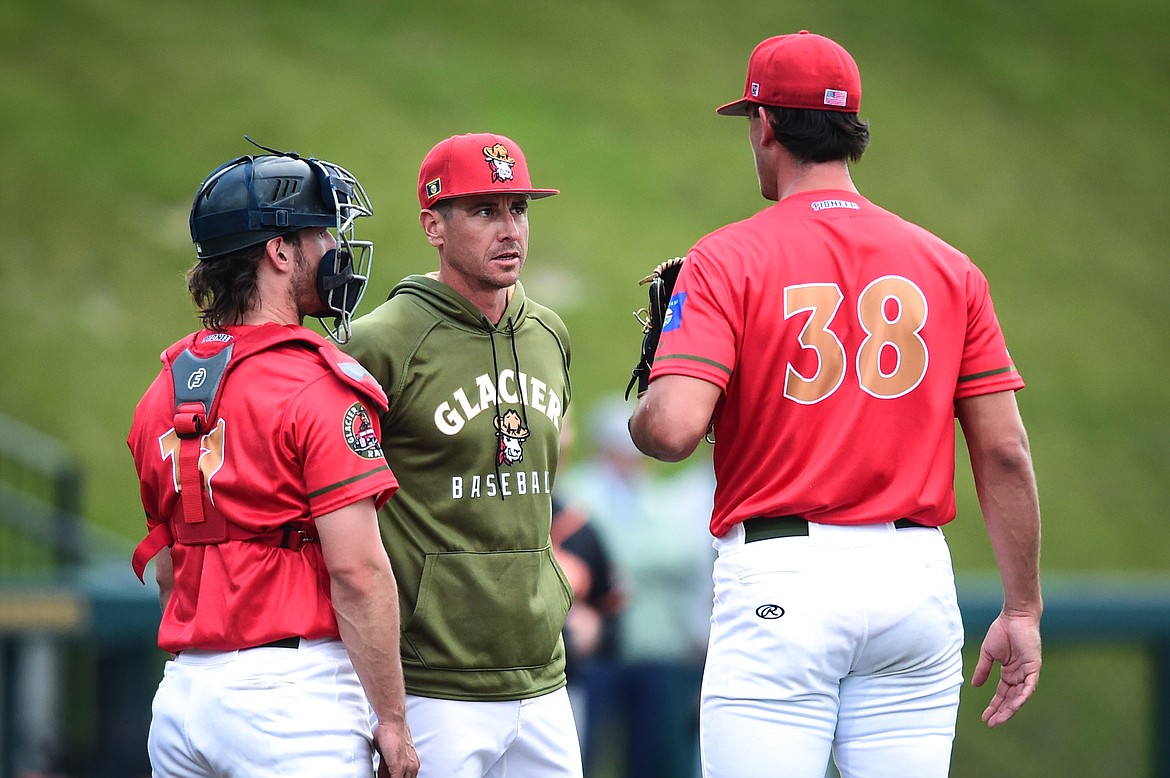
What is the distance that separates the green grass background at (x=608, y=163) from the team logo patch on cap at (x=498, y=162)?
17.3 feet

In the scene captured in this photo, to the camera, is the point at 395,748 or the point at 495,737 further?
the point at 495,737

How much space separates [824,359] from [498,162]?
1152 mm

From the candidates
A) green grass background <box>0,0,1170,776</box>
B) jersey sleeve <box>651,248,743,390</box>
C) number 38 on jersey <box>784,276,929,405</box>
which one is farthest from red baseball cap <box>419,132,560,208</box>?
green grass background <box>0,0,1170,776</box>

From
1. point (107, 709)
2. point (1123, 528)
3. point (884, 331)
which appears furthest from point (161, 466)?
point (1123, 528)

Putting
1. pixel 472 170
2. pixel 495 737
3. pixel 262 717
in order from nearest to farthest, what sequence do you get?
pixel 262 717, pixel 495 737, pixel 472 170

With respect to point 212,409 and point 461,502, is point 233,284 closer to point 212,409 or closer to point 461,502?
point 212,409

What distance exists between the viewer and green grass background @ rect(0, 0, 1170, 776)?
41.3 feet

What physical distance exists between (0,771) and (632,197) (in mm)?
10424

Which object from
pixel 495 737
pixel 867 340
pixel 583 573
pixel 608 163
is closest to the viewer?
pixel 867 340

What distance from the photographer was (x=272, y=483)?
293 centimetres

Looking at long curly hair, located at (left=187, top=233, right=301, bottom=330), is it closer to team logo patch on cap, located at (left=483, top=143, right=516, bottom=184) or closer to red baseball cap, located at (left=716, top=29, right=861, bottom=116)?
team logo patch on cap, located at (left=483, top=143, right=516, bottom=184)

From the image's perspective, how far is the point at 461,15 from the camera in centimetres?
1989

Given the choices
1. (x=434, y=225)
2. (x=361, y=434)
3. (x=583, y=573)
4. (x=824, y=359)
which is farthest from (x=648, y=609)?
(x=361, y=434)

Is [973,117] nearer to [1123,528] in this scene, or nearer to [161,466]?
[1123,528]
